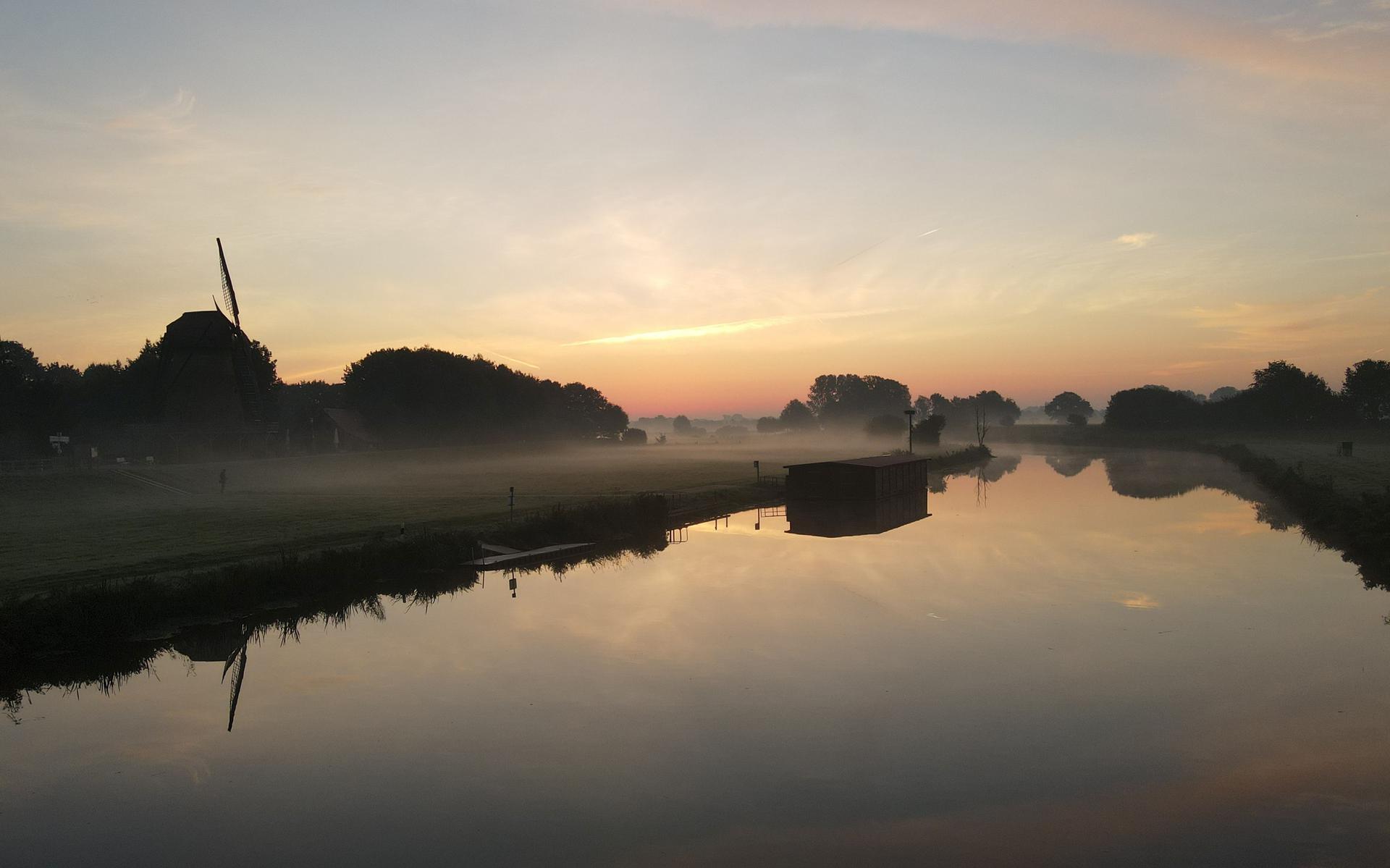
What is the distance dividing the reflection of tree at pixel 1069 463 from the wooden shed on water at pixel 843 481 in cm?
3229

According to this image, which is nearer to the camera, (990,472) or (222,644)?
(222,644)

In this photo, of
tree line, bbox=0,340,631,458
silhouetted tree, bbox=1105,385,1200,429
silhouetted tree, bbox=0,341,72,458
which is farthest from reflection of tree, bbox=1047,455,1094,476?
silhouetted tree, bbox=0,341,72,458

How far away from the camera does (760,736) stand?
14.9m

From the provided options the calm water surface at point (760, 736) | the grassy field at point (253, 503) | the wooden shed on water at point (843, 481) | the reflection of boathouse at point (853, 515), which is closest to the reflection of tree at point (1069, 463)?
the grassy field at point (253, 503)

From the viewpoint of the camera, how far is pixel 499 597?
91.0ft

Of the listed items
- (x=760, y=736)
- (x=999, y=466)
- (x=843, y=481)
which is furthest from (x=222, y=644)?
(x=999, y=466)

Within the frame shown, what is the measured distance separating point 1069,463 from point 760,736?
320 ft

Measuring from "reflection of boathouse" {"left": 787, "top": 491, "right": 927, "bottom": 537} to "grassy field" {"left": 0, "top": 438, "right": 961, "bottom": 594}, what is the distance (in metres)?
12.3

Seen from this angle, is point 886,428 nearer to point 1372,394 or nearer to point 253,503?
point 1372,394

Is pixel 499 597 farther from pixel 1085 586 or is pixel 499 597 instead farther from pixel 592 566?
pixel 1085 586

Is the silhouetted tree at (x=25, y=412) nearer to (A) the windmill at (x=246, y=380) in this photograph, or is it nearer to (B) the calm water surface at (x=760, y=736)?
(A) the windmill at (x=246, y=380)

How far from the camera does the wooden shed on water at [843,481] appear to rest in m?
56.3

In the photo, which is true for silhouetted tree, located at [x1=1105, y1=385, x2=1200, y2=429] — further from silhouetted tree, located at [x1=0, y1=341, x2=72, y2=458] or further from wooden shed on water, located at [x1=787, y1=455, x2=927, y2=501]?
silhouetted tree, located at [x1=0, y1=341, x2=72, y2=458]

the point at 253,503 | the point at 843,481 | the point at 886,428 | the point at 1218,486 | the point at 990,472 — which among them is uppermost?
the point at 886,428
